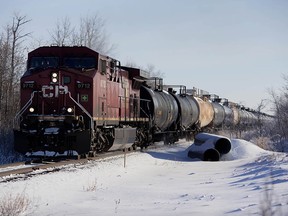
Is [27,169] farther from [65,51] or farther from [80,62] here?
[65,51]

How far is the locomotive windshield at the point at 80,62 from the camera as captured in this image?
16.3 m

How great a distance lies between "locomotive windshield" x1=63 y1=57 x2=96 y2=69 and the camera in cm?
1628

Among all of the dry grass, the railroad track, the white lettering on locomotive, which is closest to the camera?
the dry grass

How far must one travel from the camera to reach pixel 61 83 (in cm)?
1558

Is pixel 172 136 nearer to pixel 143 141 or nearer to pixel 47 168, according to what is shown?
pixel 143 141

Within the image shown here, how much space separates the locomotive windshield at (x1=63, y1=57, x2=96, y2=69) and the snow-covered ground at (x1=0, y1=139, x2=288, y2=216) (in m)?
3.70

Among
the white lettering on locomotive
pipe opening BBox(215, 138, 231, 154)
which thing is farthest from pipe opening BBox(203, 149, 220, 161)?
the white lettering on locomotive

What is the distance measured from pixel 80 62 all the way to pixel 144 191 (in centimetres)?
755

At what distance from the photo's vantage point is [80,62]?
16344 mm

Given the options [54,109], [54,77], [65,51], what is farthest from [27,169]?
[65,51]

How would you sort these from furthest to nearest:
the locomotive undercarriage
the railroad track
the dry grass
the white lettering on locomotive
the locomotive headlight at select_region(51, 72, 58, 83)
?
the white lettering on locomotive, the locomotive headlight at select_region(51, 72, 58, 83), the locomotive undercarriage, the railroad track, the dry grass

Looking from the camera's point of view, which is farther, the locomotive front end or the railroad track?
the locomotive front end

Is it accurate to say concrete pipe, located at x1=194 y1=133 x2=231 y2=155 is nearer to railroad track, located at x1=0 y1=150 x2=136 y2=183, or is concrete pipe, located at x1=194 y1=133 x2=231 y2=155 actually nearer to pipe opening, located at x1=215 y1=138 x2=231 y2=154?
pipe opening, located at x1=215 y1=138 x2=231 y2=154

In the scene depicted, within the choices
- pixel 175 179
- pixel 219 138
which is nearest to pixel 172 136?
pixel 219 138
